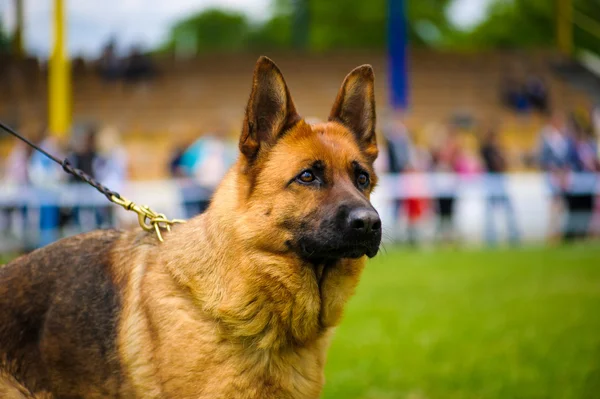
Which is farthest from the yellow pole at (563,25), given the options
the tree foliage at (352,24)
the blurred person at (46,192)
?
the blurred person at (46,192)

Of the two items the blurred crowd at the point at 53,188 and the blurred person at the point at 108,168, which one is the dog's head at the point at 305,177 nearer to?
the blurred person at the point at 108,168

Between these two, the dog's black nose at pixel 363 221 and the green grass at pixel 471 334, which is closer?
the dog's black nose at pixel 363 221

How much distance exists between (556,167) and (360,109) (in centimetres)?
1394

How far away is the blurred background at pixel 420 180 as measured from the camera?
730 centimetres

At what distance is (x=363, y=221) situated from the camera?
12.0ft

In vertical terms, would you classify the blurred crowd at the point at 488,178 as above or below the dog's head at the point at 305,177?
below

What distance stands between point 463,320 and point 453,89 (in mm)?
28026

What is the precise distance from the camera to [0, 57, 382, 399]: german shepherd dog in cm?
365

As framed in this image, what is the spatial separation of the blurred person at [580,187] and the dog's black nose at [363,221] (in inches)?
577

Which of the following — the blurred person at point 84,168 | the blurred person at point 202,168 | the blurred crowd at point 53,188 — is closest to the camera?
the blurred person at point 202,168

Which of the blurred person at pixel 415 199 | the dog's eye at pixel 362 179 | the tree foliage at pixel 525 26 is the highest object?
the tree foliage at pixel 525 26

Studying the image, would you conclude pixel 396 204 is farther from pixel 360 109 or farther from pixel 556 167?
pixel 360 109

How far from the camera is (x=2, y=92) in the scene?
28.8 m

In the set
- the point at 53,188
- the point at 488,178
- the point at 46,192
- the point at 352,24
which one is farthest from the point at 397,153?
the point at 352,24
